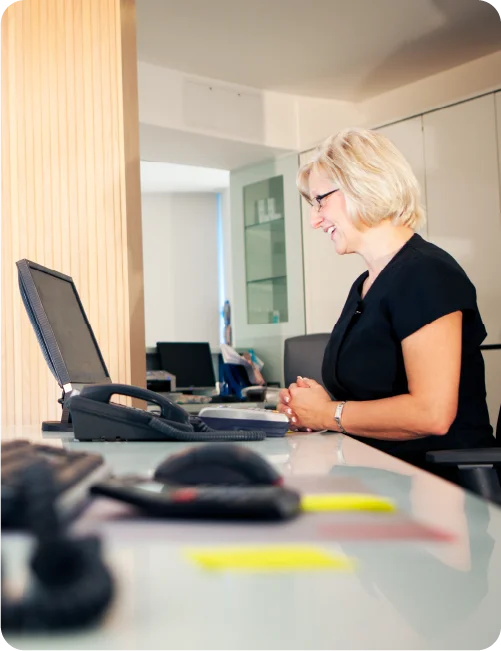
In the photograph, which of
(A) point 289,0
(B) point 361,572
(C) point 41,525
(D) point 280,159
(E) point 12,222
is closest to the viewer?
(C) point 41,525

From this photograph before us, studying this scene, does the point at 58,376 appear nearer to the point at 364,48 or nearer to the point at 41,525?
the point at 41,525

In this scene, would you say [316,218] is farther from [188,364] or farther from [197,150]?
[197,150]

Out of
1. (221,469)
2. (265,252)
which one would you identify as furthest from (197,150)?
(221,469)

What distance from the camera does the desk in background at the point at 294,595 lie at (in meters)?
0.27

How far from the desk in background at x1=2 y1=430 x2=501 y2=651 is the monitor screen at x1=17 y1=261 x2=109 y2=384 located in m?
0.94

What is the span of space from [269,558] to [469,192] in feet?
13.3

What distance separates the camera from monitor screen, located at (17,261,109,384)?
137cm

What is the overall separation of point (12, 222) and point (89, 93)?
1.61 ft

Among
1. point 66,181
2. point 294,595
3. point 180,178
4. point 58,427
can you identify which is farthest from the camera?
point 180,178

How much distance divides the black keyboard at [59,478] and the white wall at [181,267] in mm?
6888

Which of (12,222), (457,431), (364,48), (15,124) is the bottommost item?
(457,431)

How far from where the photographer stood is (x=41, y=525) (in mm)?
223

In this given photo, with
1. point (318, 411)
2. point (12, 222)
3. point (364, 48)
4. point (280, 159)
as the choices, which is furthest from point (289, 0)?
point (318, 411)

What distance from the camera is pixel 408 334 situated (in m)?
1.57
